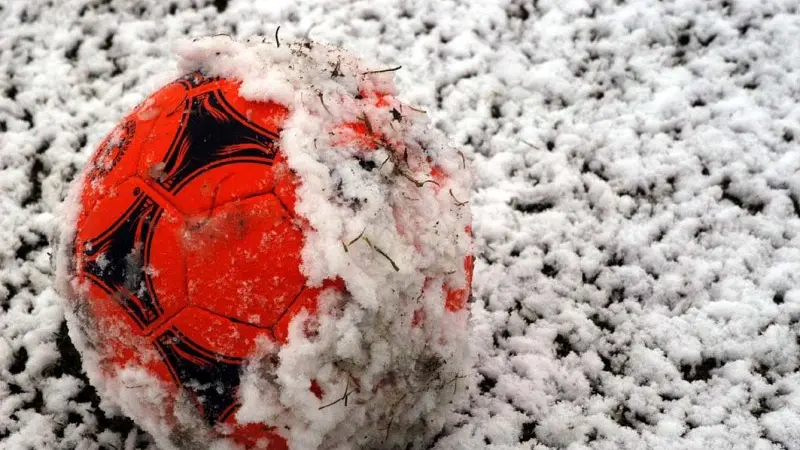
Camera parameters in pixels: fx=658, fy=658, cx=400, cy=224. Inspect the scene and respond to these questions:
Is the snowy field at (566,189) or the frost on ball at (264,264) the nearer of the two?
the frost on ball at (264,264)

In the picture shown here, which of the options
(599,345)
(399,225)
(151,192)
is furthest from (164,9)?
(599,345)

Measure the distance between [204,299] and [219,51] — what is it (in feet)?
2.27

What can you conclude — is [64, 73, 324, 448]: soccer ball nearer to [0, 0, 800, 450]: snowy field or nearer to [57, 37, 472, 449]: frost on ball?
[57, 37, 472, 449]: frost on ball

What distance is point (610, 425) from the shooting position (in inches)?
78.5

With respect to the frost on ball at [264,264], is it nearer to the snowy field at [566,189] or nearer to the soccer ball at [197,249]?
the soccer ball at [197,249]

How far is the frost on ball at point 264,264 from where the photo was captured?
4.66ft

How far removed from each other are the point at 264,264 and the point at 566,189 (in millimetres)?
1512

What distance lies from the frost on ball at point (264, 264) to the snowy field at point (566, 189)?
1.46ft

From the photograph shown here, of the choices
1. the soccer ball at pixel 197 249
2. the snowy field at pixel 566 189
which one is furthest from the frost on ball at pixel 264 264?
the snowy field at pixel 566 189

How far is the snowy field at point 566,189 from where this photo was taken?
2.04m

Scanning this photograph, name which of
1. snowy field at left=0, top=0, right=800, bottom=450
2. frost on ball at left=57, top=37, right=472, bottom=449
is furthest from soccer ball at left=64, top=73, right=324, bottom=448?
snowy field at left=0, top=0, right=800, bottom=450

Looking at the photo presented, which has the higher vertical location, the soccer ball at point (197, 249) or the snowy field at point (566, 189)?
the soccer ball at point (197, 249)

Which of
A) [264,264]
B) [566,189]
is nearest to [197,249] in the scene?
[264,264]

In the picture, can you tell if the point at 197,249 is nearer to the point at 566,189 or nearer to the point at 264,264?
the point at 264,264
